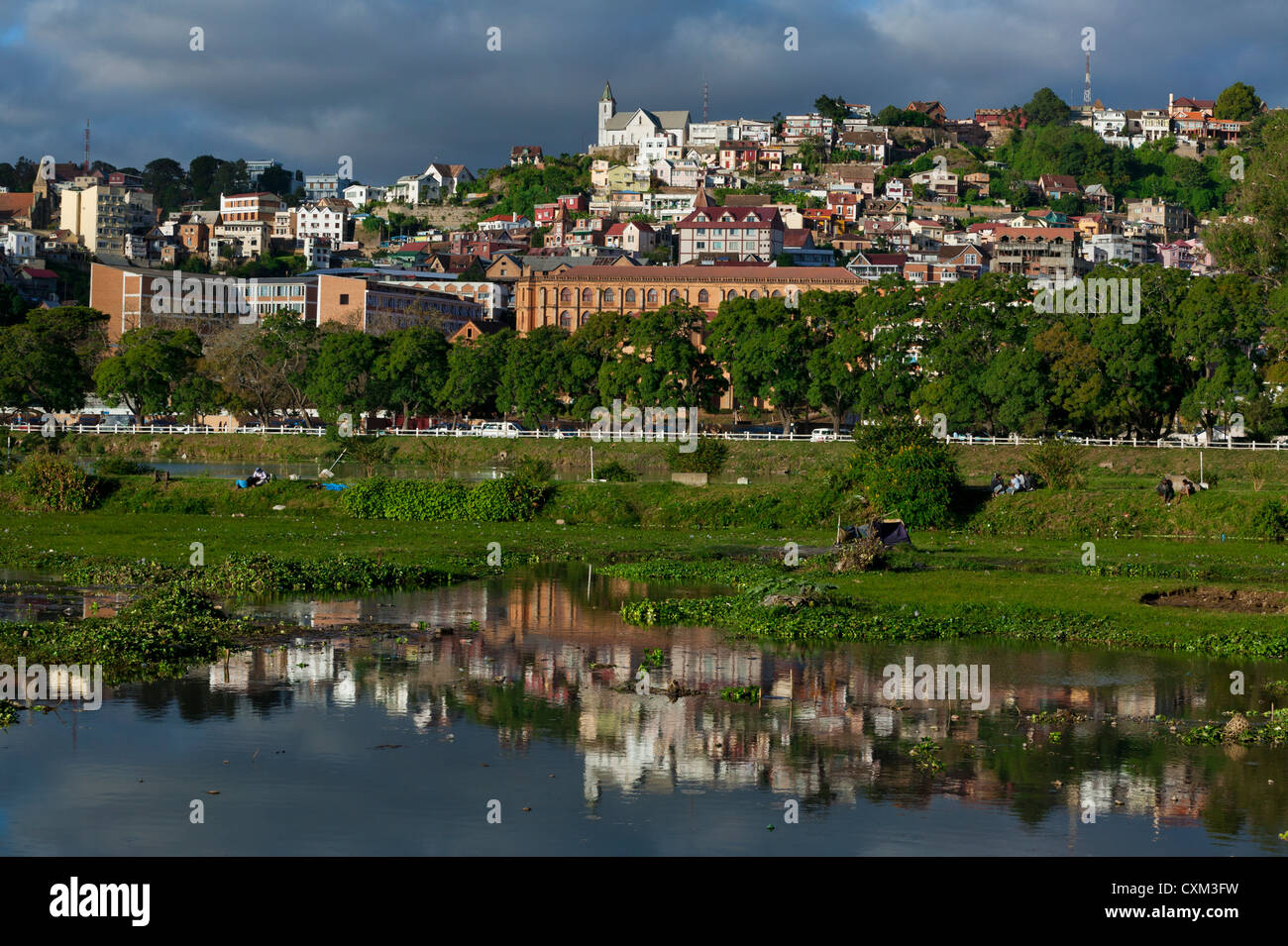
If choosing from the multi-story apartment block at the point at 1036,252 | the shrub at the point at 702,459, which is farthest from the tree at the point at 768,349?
the multi-story apartment block at the point at 1036,252

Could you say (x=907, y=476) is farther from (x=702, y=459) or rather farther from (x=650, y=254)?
(x=650, y=254)

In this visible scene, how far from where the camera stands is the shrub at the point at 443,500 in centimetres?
4600

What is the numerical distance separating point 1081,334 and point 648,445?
76.7 ft

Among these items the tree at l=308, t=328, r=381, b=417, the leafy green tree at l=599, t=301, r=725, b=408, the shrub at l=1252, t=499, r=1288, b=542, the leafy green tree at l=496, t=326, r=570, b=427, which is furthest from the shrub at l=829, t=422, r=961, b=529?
the tree at l=308, t=328, r=381, b=417

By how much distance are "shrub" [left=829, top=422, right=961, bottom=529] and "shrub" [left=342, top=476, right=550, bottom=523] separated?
10624 millimetres

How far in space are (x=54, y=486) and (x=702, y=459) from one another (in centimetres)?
2343

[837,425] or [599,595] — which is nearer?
[599,595]

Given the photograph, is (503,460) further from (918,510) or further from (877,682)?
(877,682)

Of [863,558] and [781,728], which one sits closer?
[781,728]

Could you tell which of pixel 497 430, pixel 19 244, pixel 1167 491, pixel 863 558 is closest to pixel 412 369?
pixel 497 430

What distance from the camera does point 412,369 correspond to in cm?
9094

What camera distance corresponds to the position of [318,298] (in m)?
137

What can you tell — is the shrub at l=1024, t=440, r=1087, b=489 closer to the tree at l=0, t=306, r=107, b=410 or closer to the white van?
the white van
